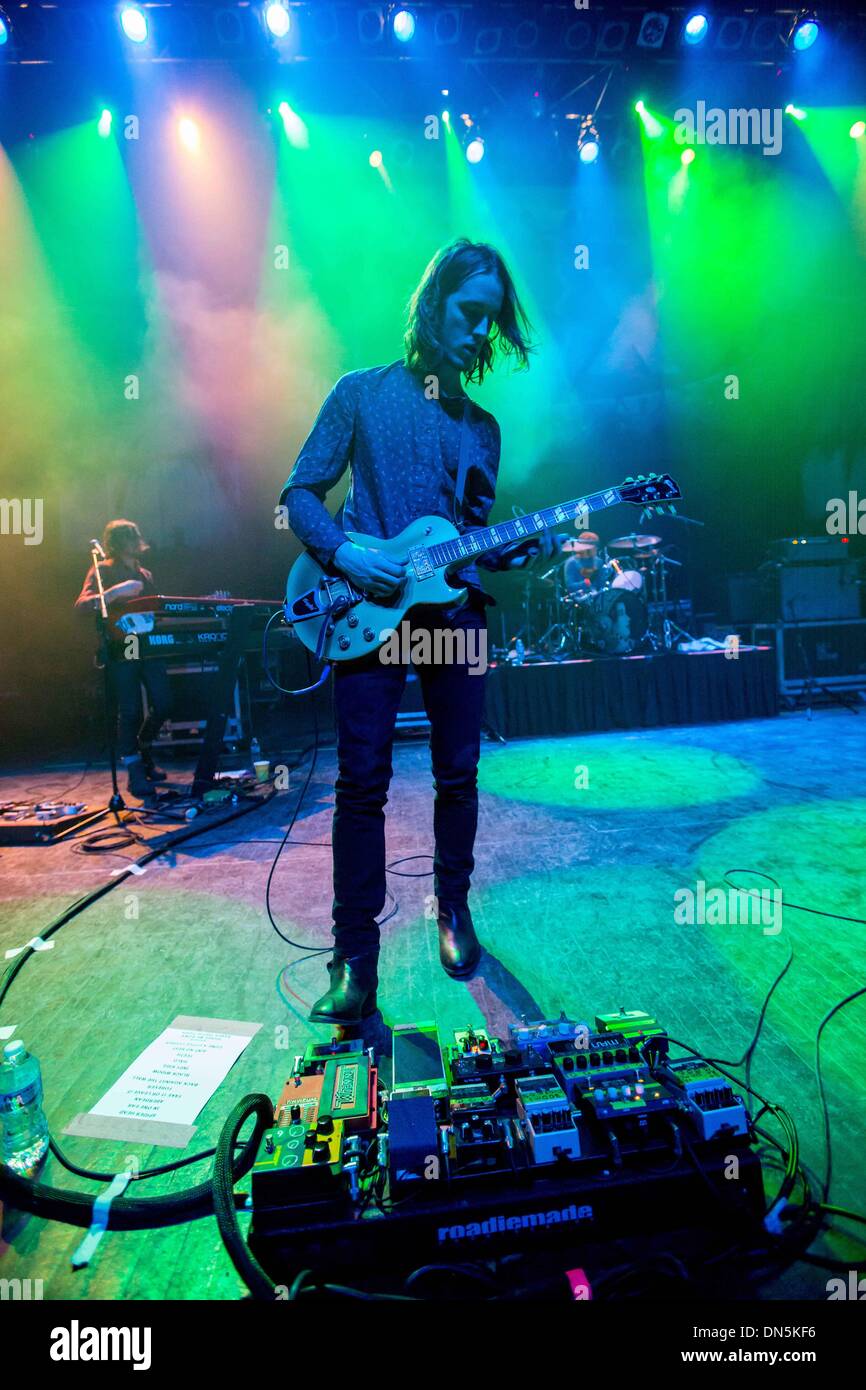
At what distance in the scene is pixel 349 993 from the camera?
6.25 ft

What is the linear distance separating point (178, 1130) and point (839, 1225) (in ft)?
4.64

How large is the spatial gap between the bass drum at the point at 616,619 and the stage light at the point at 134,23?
679 centimetres

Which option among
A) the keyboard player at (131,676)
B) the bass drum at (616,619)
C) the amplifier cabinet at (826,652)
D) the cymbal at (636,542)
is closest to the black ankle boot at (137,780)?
the keyboard player at (131,676)

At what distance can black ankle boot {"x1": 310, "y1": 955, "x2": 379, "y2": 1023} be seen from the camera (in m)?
1.89

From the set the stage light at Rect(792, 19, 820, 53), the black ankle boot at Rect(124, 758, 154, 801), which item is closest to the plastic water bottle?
the black ankle boot at Rect(124, 758, 154, 801)

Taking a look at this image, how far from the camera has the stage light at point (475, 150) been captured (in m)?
7.41

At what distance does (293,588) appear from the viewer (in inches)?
83.4

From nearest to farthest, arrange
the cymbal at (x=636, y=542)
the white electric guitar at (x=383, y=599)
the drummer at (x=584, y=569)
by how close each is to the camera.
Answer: the white electric guitar at (x=383, y=599) → the drummer at (x=584, y=569) → the cymbal at (x=636, y=542)

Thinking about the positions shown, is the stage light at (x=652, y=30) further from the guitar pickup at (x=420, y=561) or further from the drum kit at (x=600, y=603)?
the guitar pickup at (x=420, y=561)

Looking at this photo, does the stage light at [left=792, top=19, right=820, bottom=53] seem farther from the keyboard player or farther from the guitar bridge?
the guitar bridge

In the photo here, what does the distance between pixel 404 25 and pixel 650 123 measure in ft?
10.2

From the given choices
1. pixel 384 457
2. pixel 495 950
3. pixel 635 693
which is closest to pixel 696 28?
pixel 635 693

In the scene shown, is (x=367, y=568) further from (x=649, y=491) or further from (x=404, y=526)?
(x=649, y=491)

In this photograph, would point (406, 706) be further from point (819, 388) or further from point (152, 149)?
point (819, 388)
